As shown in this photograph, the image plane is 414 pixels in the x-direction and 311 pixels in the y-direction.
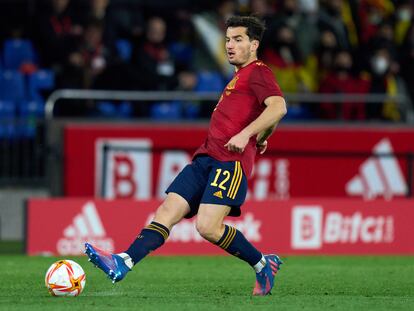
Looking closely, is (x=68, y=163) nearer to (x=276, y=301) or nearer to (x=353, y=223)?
(x=353, y=223)

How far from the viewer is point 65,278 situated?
869 cm

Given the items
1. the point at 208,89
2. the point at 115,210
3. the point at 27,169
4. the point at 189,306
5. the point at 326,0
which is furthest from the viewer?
the point at 326,0

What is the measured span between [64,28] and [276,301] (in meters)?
9.41

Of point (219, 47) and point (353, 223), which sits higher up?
point (219, 47)

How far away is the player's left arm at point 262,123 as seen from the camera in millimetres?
8531

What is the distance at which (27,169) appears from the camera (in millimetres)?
16250

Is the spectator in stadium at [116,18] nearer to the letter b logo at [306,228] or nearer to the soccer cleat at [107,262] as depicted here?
the letter b logo at [306,228]

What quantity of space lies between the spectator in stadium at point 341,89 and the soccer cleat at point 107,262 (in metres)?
9.48

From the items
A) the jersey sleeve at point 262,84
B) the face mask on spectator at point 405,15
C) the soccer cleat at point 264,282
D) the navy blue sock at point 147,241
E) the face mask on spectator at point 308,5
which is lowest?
the soccer cleat at point 264,282

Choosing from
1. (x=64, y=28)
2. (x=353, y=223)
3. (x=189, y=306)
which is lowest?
(x=353, y=223)

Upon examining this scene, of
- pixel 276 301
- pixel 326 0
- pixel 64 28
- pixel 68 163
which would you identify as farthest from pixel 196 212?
pixel 326 0

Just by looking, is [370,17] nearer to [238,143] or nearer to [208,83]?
[208,83]

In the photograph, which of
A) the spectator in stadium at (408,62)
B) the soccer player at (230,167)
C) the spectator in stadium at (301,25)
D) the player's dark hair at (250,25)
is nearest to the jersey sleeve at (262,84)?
the soccer player at (230,167)

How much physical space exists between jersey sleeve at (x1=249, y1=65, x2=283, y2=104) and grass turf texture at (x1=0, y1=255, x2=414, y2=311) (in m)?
1.55
